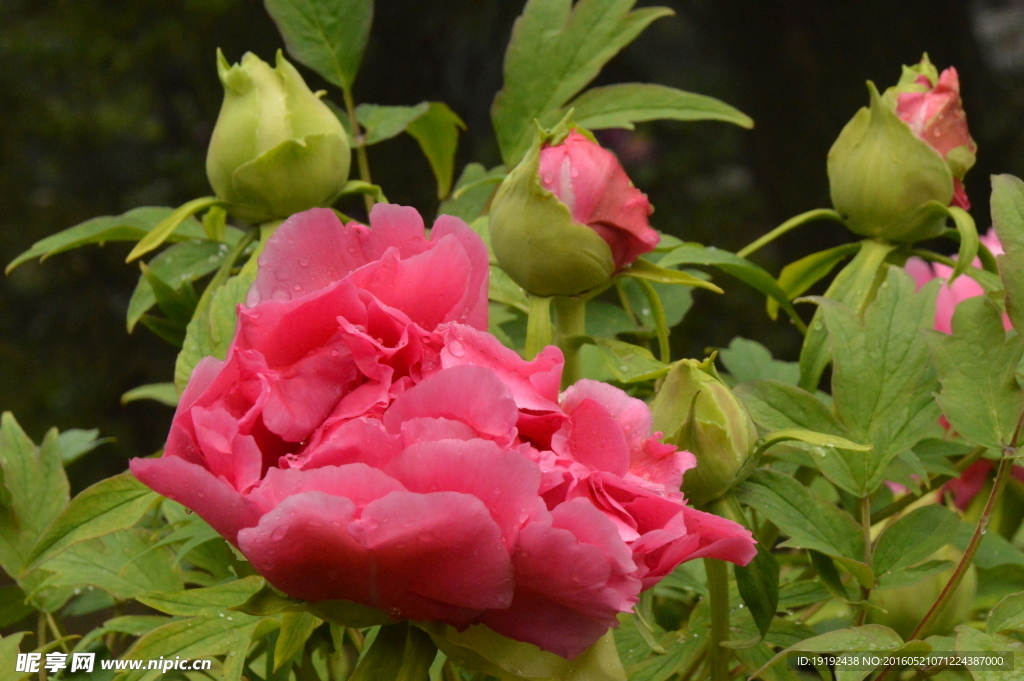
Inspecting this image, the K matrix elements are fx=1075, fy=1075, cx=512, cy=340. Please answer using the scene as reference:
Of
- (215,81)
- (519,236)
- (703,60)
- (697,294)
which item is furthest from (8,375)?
(519,236)

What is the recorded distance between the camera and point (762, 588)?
0.38m

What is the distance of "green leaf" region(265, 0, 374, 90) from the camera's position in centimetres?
55

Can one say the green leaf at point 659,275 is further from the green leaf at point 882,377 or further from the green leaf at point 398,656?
the green leaf at point 398,656

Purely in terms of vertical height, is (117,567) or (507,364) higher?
(507,364)

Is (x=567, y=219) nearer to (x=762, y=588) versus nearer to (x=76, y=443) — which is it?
(x=762, y=588)

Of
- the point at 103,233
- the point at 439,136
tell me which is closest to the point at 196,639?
the point at 103,233

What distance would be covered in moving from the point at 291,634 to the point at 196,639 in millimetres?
43

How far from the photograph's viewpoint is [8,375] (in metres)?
2.56

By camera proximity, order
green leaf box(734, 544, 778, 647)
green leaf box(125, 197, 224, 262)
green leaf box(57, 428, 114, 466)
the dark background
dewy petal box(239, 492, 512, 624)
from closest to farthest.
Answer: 1. dewy petal box(239, 492, 512, 624)
2. green leaf box(734, 544, 778, 647)
3. green leaf box(125, 197, 224, 262)
4. green leaf box(57, 428, 114, 466)
5. the dark background

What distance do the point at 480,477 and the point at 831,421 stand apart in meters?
0.18

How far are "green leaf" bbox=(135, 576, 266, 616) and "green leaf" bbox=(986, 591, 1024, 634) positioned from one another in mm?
255

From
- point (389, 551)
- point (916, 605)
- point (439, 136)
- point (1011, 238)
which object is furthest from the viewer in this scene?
point (439, 136)

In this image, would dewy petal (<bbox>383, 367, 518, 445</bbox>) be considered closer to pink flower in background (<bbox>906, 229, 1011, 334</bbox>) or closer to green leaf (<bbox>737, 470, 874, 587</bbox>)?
green leaf (<bbox>737, 470, 874, 587</bbox>)

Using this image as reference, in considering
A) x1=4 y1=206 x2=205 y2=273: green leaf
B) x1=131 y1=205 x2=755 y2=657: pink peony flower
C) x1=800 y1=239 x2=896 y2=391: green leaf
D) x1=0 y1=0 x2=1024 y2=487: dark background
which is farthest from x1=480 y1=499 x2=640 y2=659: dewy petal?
x1=0 y1=0 x2=1024 y2=487: dark background
